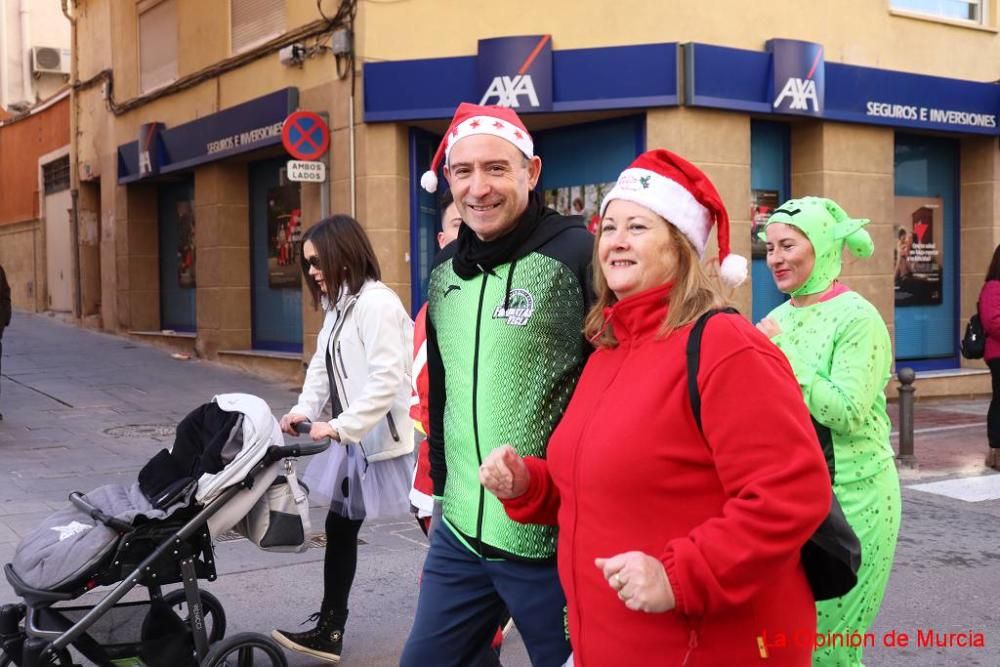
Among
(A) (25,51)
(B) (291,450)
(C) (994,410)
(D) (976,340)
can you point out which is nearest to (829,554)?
(B) (291,450)

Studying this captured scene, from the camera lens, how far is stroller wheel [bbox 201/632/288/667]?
400cm

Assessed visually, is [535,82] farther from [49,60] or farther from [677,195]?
[49,60]

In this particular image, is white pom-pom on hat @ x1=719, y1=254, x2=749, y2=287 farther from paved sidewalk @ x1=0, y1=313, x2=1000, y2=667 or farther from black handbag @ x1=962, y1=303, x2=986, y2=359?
black handbag @ x1=962, y1=303, x2=986, y2=359

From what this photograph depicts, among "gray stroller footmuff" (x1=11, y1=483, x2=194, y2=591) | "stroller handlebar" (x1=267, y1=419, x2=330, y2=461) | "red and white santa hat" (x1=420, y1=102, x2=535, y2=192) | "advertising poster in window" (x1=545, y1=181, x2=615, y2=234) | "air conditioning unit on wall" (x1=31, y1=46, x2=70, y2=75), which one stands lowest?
"gray stroller footmuff" (x1=11, y1=483, x2=194, y2=591)

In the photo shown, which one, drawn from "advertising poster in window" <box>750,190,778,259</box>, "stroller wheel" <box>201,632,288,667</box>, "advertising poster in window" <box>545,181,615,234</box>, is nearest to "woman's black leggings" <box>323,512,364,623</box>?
"stroller wheel" <box>201,632,288,667</box>

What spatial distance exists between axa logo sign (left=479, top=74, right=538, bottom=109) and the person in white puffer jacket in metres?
7.78

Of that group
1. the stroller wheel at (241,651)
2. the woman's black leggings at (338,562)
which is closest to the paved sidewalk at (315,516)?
the woman's black leggings at (338,562)

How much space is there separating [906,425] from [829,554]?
7894 millimetres

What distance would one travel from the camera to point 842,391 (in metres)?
3.28

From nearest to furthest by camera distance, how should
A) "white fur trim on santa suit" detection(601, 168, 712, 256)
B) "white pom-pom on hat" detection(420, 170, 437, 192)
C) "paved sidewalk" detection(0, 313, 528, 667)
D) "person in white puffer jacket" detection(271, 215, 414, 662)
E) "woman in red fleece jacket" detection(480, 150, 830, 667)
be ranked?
1. "woman in red fleece jacket" detection(480, 150, 830, 667)
2. "white fur trim on santa suit" detection(601, 168, 712, 256)
3. "white pom-pom on hat" detection(420, 170, 437, 192)
4. "person in white puffer jacket" detection(271, 215, 414, 662)
5. "paved sidewalk" detection(0, 313, 528, 667)

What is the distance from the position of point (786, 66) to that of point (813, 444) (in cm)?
1131

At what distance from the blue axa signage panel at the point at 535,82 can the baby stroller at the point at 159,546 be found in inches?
337

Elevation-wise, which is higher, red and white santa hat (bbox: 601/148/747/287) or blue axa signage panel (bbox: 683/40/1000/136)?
blue axa signage panel (bbox: 683/40/1000/136)

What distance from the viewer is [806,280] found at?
11.9ft
